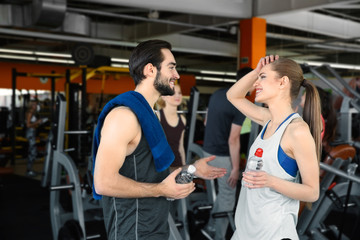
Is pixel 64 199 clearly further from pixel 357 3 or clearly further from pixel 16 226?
pixel 357 3

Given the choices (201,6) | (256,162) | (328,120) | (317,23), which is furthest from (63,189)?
(317,23)

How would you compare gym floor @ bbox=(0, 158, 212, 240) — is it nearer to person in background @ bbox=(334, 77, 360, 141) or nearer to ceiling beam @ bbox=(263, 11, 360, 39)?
person in background @ bbox=(334, 77, 360, 141)

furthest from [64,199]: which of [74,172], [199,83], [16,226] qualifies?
[199,83]

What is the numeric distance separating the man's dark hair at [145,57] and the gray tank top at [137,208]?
0.29 metres

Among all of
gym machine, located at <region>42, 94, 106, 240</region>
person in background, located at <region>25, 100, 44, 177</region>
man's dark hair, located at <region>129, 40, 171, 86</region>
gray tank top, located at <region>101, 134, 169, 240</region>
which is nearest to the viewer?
gray tank top, located at <region>101, 134, 169, 240</region>

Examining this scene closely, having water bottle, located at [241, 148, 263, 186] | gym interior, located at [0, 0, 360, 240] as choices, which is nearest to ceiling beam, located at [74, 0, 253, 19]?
Answer: gym interior, located at [0, 0, 360, 240]

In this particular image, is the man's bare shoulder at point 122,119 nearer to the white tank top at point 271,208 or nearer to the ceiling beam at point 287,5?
the white tank top at point 271,208

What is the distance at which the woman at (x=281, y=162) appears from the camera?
145 cm

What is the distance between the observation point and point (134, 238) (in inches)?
56.2

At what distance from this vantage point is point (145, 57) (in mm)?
1532

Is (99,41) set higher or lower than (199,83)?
higher

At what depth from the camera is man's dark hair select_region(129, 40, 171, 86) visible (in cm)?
153

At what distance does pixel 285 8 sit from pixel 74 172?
203 inches

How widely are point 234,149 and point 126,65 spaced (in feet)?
18.0
